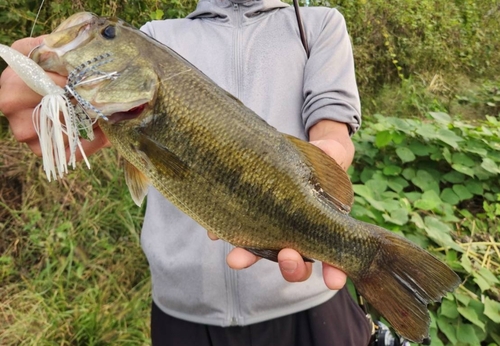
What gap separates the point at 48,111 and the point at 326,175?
90 cm

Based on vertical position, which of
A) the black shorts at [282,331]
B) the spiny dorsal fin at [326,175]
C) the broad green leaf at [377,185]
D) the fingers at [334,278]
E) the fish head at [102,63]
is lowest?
the broad green leaf at [377,185]

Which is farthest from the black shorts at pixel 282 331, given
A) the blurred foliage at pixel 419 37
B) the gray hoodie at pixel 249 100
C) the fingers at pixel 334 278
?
the blurred foliage at pixel 419 37

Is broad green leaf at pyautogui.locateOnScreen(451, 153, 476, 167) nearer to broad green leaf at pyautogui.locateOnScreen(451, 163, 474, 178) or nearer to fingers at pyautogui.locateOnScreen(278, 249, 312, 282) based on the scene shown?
broad green leaf at pyautogui.locateOnScreen(451, 163, 474, 178)

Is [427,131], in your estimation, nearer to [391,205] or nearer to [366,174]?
[366,174]

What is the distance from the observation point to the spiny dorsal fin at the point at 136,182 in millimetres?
1334

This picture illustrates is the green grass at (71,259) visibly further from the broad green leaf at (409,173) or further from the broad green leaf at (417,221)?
the broad green leaf at (409,173)

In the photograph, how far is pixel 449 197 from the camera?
320 cm

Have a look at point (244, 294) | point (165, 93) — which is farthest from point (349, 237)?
point (165, 93)

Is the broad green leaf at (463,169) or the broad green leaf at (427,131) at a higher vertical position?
the broad green leaf at (427,131)

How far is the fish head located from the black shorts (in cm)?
102

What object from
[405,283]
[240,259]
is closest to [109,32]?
[240,259]

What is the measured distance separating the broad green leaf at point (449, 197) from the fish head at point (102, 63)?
2.81 meters

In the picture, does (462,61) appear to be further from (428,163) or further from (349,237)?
(349,237)

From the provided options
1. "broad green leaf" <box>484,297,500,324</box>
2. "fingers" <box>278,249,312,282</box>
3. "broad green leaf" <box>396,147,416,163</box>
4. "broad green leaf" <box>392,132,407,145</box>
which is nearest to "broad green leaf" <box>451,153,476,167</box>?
"broad green leaf" <box>396,147,416,163</box>
